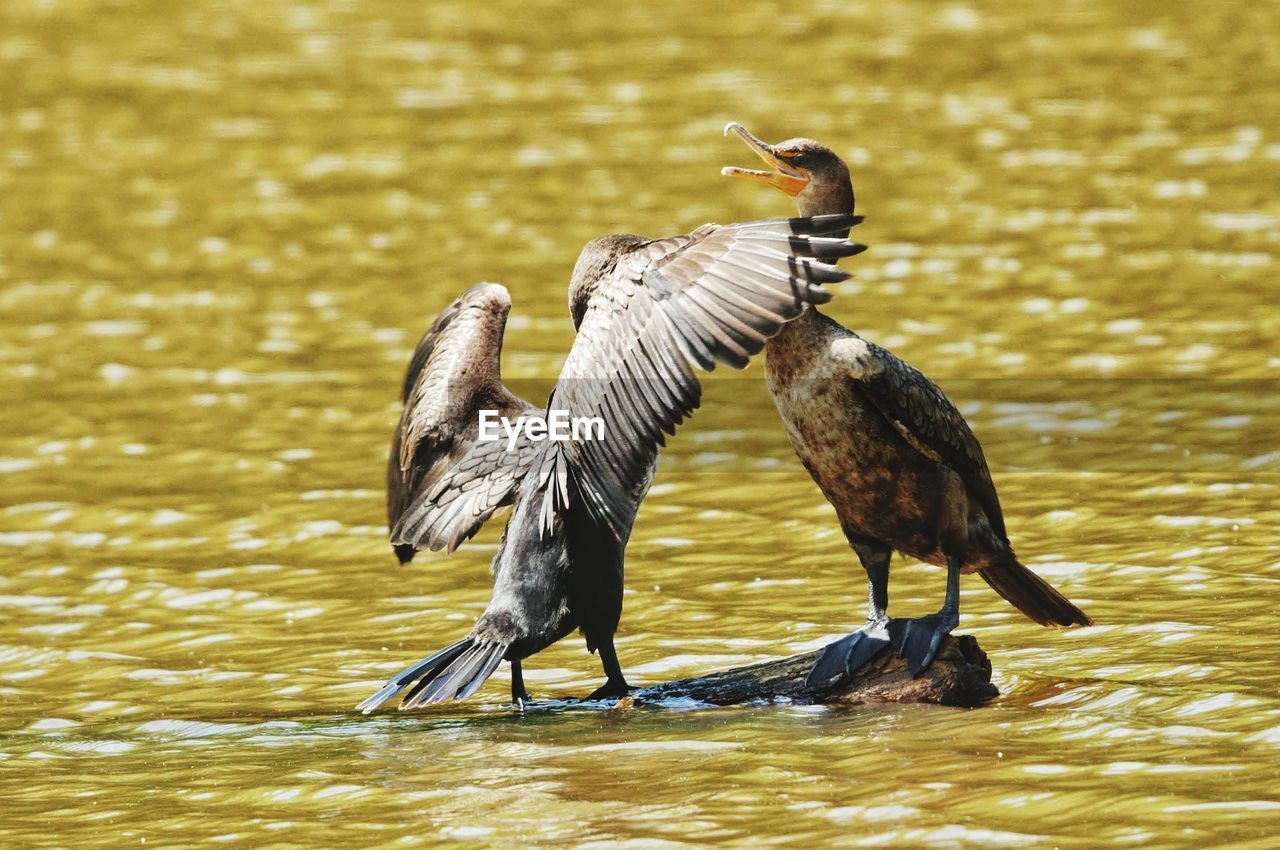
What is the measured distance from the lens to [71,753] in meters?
6.58

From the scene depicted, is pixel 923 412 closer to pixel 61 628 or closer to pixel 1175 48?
pixel 61 628

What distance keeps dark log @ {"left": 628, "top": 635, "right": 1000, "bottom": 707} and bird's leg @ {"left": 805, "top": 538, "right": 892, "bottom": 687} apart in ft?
0.12

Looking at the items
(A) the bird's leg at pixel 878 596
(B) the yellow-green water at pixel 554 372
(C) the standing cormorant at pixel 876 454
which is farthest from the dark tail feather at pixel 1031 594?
(A) the bird's leg at pixel 878 596

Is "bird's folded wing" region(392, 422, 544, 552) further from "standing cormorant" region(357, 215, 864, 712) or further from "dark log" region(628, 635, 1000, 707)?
"dark log" region(628, 635, 1000, 707)

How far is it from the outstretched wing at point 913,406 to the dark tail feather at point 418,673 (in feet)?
5.01

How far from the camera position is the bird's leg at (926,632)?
6.30 m

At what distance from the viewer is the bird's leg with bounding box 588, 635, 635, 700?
21.8ft

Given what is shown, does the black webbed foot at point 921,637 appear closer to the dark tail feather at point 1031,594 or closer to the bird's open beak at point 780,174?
the dark tail feather at point 1031,594

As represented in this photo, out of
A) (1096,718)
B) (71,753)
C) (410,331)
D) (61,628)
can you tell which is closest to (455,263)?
(410,331)

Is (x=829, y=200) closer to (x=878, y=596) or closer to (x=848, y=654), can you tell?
(x=878, y=596)

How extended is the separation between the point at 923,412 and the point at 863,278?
7.04 m

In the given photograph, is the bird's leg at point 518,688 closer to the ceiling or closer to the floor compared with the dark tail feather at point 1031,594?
closer to the floor

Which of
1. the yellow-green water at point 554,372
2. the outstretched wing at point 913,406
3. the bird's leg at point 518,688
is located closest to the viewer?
the yellow-green water at point 554,372

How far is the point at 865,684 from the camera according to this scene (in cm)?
645
